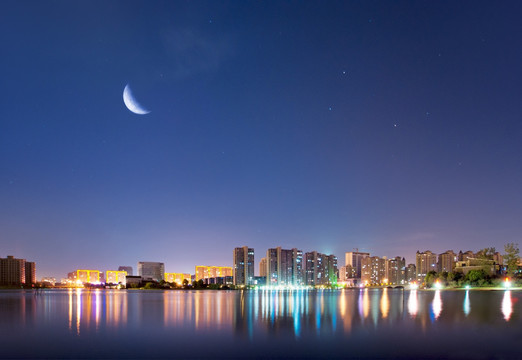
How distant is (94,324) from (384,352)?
22.9 metres

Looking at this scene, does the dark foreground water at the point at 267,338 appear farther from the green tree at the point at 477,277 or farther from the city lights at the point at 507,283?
the green tree at the point at 477,277

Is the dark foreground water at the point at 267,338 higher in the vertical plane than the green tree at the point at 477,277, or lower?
higher

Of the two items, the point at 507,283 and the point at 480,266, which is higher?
the point at 480,266

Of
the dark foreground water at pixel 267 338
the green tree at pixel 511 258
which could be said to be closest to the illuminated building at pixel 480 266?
the green tree at pixel 511 258

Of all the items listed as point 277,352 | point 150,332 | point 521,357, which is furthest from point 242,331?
point 521,357

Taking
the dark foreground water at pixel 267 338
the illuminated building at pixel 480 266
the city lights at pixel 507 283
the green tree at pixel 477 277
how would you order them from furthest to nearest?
the illuminated building at pixel 480 266 < the green tree at pixel 477 277 < the city lights at pixel 507 283 < the dark foreground water at pixel 267 338

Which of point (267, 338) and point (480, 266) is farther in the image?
point (480, 266)

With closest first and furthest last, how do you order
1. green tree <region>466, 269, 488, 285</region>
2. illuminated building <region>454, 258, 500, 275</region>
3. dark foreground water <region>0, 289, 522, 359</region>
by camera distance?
dark foreground water <region>0, 289, 522, 359</region> < green tree <region>466, 269, 488, 285</region> < illuminated building <region>454, 258, 500, 275</region>

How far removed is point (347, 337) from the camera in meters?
25.1

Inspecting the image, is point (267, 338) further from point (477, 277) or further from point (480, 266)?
point (480, 266)

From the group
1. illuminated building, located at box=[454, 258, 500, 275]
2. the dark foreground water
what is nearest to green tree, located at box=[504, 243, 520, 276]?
illuminated building, located at box=[454, 258, 500, 275]

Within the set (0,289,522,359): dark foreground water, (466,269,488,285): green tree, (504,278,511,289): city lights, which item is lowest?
(504,278,511,289): city lights

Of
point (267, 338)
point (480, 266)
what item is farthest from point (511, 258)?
point (267, 338)

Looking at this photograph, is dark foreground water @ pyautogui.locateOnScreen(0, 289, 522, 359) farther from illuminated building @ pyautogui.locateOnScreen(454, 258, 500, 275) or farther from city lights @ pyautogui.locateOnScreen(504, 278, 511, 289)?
illuminated building @ pyautogui.locateOnScreen(454, 258, 500, 275)
